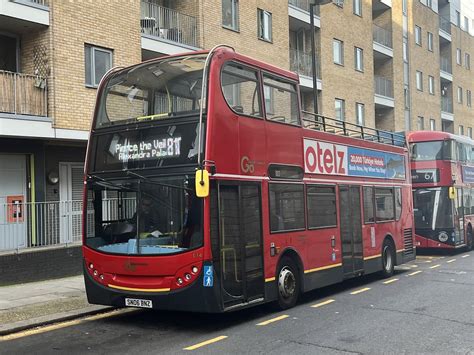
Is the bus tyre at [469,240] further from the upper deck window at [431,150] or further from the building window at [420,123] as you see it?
the building window at [420,123]

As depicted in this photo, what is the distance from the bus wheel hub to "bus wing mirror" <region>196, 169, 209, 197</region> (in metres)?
2.61

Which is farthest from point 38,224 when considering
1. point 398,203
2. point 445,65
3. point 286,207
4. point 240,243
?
point 445,65

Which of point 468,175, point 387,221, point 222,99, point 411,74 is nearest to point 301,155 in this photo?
point 222,99

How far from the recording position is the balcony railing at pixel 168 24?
17.5 m

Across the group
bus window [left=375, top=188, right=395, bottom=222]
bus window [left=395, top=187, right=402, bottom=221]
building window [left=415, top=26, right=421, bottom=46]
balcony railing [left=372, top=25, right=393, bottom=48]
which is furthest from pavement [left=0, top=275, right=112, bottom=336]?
building window [left=415, top=26, right=421, bottom=46]

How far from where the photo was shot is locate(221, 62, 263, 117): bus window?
8203mm

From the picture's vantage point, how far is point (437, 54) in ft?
132

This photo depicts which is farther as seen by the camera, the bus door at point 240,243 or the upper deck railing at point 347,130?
the upper deck railing at point 347,130

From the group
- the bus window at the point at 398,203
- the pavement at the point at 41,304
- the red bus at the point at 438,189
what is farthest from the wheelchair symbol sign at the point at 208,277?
the red bus at the point at 438,189

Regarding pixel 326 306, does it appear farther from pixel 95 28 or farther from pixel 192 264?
pixel 95 28

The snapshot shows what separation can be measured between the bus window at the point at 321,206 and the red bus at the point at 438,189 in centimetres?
912

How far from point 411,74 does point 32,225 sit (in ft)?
95.6

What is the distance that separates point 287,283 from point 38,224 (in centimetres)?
660

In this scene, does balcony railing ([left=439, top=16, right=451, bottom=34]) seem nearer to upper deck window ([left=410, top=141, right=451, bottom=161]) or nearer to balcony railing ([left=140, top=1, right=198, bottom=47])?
upper deck window ([left=410, top=141, right=451, bottom=161])
